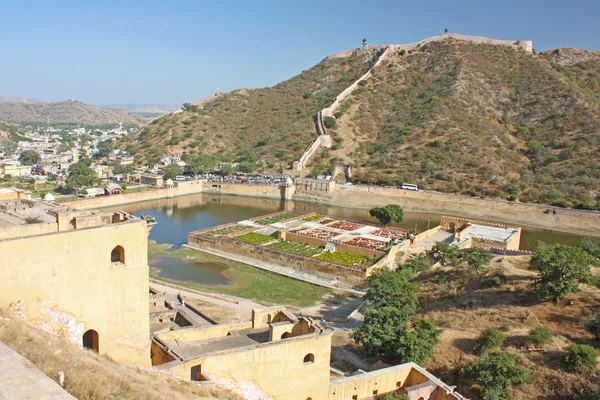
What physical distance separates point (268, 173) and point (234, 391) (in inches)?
1780

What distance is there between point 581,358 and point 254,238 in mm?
19042

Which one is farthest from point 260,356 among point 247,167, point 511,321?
point 247,167

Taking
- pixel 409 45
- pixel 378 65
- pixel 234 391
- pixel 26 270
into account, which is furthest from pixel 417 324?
pixel 409 45

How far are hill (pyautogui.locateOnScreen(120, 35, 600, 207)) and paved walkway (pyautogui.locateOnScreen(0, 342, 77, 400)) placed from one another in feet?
138

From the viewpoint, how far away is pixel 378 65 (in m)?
71.7

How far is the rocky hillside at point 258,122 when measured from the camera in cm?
6019

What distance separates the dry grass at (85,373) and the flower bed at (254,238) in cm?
1928

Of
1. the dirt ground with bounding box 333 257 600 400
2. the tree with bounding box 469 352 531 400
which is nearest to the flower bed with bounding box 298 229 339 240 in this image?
the dirt ground with bounding box 333 257 600 400

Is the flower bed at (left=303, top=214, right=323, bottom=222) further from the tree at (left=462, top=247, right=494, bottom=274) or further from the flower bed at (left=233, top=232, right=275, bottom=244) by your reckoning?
the tree at (left=462, top=247, right=494, bottom=274)

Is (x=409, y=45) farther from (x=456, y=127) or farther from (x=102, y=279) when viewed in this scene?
(x=102, y=279)

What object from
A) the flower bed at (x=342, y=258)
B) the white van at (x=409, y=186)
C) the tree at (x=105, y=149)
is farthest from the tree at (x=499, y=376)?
the tree at (x=105, y=149)

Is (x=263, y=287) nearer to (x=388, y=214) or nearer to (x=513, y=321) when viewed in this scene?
(x=513, y=321)

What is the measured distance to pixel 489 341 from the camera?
47.1 feet

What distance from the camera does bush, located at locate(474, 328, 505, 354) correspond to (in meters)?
14.3
